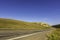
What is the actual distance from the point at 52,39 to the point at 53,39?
13 centimetres

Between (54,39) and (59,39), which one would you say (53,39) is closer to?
(54,39)

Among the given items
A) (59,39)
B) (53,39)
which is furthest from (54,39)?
(59,39)

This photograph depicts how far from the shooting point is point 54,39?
19.8 metres

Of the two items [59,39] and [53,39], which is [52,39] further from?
[59,39]

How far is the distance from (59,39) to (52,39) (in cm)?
165

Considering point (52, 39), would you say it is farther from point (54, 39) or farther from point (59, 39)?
point (59, 39)

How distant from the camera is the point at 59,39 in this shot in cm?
2116

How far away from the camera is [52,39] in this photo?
65.3 feet

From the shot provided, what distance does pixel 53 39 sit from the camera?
19.9 m

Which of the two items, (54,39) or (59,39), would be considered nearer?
(54,39)

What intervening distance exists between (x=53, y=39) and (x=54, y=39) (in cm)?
13

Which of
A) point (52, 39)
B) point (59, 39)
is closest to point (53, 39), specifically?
point (52, 39)
